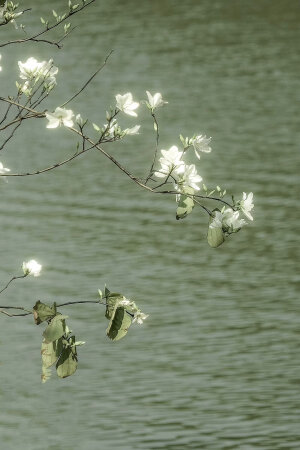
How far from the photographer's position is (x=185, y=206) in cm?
308

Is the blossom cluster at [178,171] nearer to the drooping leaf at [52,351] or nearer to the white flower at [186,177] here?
the white flower at [186,177]

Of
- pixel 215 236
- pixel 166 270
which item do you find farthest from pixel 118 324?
pixel 166 270

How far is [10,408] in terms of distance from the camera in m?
6.62

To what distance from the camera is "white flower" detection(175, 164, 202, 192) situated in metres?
3.14

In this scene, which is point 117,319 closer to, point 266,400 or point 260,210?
point 266,400

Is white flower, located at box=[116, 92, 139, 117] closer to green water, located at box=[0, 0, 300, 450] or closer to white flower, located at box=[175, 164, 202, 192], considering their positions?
white flower, located at box=[175, 164, 202, 192]

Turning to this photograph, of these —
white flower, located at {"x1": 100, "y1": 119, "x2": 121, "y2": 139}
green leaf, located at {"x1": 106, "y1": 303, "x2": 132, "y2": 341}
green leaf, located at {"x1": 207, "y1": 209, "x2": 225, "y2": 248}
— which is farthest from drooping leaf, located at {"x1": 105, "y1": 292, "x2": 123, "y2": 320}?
white flower, located at {"x1": 100, "y1": 119, "x2": 121, "y2": 139}

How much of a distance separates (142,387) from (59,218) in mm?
3349

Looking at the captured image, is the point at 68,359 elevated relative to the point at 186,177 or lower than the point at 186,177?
lower

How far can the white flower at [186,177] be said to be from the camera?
314cm

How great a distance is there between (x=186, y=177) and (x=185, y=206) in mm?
93

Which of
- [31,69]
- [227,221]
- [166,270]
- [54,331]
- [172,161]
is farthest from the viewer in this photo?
[166,270]

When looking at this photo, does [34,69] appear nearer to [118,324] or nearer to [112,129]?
[112,129]

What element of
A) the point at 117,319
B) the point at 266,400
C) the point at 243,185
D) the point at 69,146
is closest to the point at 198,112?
the point at 69,146
